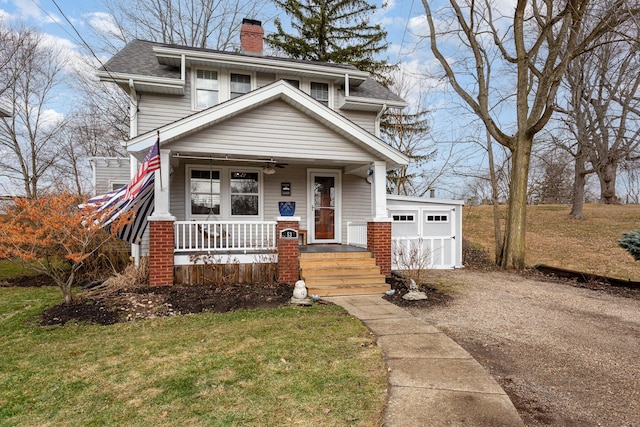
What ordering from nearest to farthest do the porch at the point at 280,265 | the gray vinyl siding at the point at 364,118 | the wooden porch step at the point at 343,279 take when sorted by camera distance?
the wooden porch step at the point at 343,279 → the porch at the point at 280,265 → the gray vinyl siding at the point at 364,118

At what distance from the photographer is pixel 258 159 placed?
379 inches

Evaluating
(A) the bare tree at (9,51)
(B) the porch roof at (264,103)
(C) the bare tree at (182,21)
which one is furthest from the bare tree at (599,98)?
(A) the bare tree at (9,51)

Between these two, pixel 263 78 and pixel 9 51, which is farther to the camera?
pixel 9 51

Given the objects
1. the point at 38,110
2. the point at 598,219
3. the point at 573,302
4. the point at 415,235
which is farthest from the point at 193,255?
the point at 598,219

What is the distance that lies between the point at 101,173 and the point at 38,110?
1371 centimetres

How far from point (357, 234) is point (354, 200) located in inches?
72.7

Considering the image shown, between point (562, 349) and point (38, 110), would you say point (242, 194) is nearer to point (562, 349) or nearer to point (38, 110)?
point (562, 349)

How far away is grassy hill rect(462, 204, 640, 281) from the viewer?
12.1 meters

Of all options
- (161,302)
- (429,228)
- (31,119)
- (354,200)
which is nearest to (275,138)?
(354,200)

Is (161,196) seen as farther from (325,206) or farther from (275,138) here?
(325,206)

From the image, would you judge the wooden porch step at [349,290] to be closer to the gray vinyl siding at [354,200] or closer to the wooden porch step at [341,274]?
the wooden porch step at [341,274]

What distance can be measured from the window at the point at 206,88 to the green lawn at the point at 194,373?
691 centimetres

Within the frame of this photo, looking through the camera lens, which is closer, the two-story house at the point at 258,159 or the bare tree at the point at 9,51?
the two-story house at the point at 258,159

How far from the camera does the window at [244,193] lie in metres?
10.4
